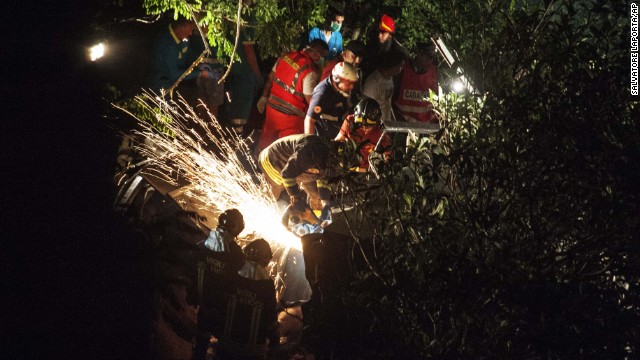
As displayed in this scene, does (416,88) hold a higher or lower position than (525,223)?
higher

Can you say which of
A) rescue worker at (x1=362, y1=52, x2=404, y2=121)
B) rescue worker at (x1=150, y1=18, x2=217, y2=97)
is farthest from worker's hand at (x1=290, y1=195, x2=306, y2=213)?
rescue worker at (x1=362, y1=52, x2=404, y2=121)

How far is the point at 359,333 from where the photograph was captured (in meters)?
5.67

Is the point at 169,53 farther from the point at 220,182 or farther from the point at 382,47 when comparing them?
the point at 382,47

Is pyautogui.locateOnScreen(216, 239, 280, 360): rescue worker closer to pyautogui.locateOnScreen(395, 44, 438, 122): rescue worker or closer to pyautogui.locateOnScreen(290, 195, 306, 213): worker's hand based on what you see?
pyautogui.locateOnScreen(290, 195, 306, 213): worker's hand

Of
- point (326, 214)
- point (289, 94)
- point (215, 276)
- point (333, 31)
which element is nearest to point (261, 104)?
point (289, 94)

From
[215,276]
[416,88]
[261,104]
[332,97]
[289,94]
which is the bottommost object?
[215,276]

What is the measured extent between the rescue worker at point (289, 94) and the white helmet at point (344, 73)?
119 cm

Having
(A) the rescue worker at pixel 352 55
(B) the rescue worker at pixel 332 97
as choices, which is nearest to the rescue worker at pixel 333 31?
(A) the rescue worker at pixel 352 55

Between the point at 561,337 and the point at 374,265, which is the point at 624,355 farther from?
the point at 374,265

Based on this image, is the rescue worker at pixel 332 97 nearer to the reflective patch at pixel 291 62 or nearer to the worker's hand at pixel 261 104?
the reflective patch at pixel 291 62

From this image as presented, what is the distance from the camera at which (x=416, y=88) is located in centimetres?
1239

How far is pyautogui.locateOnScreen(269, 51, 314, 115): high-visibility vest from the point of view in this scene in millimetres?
10875

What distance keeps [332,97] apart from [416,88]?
3.02 metres

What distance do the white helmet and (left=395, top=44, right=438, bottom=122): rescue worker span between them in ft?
9.23
